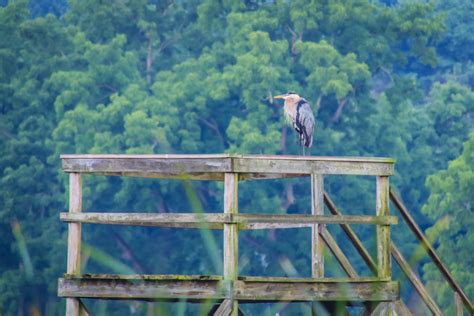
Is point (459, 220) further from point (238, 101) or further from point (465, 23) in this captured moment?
point (465, 23)

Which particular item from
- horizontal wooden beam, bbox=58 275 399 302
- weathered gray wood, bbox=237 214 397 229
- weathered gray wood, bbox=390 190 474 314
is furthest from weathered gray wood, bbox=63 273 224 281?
weathered gray wood, bbox=390 190 474 314

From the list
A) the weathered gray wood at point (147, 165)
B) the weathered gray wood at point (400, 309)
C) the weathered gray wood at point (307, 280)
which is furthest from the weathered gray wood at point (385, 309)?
the weathered gray wood at point (147, 165)

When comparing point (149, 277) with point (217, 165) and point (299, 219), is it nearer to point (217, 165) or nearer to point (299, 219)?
point (217, 165)

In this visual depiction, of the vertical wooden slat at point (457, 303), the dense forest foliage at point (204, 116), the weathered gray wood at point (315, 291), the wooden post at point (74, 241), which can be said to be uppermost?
the dense forest foliage at point (204, 116)

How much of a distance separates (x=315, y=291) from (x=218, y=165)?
4.73 ft

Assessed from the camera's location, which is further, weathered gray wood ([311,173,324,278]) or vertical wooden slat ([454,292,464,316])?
vertical wooden slat ([454,292,464,316])

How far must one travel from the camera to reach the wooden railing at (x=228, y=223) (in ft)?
46.1

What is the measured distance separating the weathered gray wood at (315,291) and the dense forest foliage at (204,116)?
73.3 feet

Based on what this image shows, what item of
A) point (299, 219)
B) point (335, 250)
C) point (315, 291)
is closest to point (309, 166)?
point (299, 219)

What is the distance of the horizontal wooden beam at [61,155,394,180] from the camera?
14.0m

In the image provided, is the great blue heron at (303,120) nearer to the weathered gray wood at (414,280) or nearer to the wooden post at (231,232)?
the weathered gray wood at (414,280)

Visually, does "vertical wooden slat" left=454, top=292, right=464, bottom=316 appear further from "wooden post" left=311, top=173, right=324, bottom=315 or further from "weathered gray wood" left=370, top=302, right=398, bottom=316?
"wooden post" left=311, top=173, right=324, bottom=315

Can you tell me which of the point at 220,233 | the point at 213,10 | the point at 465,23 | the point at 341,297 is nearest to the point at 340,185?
the point at 220,233

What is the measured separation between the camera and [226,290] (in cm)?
1411
